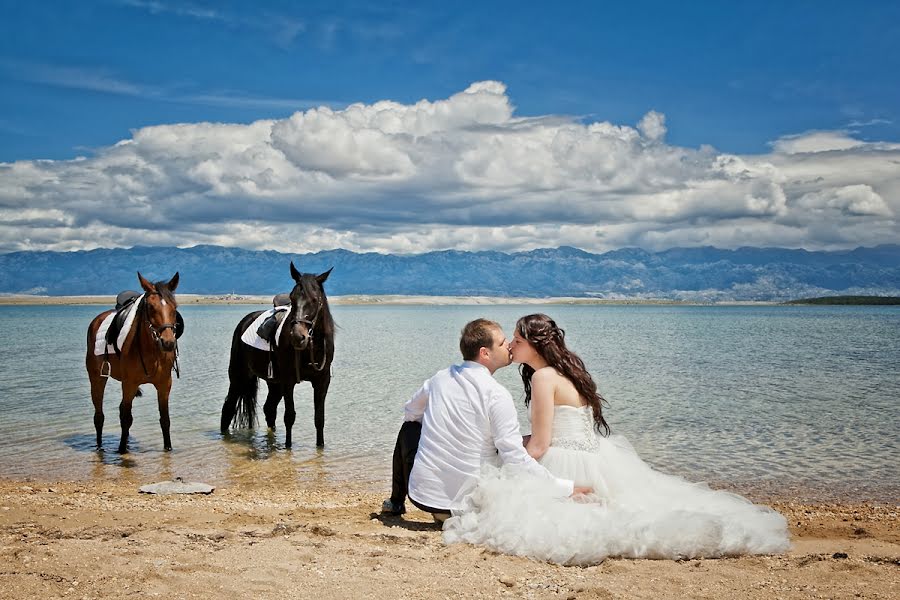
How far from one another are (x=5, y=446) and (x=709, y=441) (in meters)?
11.8

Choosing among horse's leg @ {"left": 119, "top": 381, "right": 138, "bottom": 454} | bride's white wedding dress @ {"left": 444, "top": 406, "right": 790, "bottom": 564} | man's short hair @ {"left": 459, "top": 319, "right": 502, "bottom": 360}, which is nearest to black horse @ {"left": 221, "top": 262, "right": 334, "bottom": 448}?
horse's leg @ {"left": 119, "top": 381, "right": 138, "bottom": 454}

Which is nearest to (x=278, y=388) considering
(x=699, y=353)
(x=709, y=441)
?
(x=709, y=441)

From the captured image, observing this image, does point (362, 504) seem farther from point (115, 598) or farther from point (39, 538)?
point (115, 598)

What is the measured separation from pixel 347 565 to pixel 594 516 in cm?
182

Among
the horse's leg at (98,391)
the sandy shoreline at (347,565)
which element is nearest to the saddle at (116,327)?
the horse's leg at (98,391)

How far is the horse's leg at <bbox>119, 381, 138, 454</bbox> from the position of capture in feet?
37.8

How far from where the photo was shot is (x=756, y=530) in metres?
5.84

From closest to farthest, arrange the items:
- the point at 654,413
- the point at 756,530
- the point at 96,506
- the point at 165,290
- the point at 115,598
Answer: the point at 115,598 < the point at 756,530 < the point at 96,506 < the point at 165,290 < the point at 654,413

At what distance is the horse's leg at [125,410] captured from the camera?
453 inches

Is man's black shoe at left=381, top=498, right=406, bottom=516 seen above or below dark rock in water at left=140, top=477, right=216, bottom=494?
above

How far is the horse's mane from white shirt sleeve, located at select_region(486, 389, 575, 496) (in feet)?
18.7

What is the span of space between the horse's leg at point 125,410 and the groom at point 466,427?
21.8ft

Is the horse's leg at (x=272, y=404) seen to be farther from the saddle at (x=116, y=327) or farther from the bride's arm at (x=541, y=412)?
the bride's arm at (x=541, y=412)

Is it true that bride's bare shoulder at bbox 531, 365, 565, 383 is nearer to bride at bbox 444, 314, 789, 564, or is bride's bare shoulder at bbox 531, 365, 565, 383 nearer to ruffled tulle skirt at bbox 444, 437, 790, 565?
bride at bbox 444, 314, 789, 564
